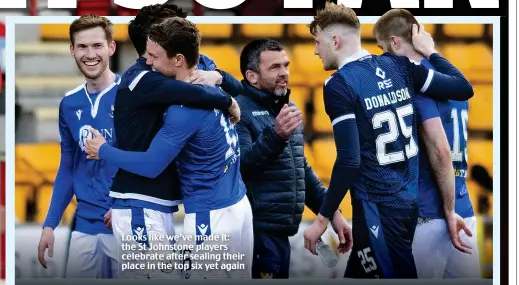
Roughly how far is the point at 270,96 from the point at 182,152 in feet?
2.31

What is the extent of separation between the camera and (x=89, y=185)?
6.99 meters

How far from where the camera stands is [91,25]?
6961 millimetres

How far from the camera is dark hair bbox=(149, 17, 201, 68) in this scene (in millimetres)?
6848

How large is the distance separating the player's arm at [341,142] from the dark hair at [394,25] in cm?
43

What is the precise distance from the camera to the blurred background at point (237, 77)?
22.8ft

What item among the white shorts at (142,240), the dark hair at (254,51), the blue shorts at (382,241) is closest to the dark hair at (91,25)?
the dark hair at (254,51)

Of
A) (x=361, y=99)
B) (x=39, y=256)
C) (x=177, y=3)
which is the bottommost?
(x=39, y=256)

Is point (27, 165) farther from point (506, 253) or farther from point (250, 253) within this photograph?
point (506, 253)

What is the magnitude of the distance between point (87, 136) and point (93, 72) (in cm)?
43

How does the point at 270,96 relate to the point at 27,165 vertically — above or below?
above

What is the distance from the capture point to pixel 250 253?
22.9 ft

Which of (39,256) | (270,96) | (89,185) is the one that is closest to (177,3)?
(270,96)

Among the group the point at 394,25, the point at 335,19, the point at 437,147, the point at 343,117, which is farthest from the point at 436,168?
the point at 335,19

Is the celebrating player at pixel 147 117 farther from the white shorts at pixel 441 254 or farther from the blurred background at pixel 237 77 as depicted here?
the white shorts at pixel 441 254
